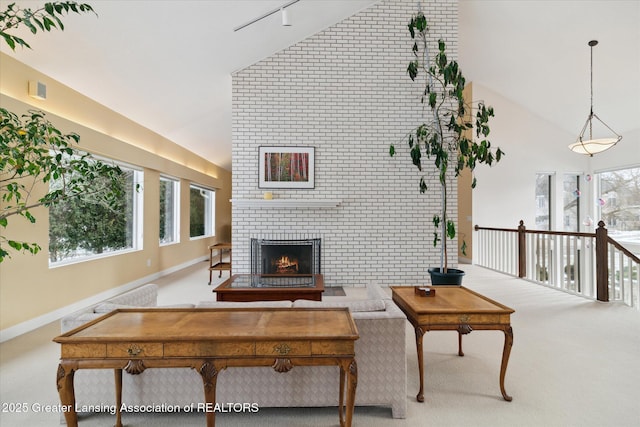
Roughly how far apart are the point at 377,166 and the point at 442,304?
3.16 metres

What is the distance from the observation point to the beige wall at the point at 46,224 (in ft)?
10.7

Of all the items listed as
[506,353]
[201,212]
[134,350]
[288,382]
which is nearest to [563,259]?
[506,353]

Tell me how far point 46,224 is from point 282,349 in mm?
3559

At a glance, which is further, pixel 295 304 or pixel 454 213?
pixel 454 213

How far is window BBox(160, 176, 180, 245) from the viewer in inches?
265

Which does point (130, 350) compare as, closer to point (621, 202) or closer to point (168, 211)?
point (168, 211)

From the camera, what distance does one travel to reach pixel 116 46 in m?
3.69

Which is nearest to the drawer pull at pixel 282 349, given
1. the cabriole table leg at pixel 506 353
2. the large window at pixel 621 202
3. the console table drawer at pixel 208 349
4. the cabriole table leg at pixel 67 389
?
the console table drawer at pixel 208 349

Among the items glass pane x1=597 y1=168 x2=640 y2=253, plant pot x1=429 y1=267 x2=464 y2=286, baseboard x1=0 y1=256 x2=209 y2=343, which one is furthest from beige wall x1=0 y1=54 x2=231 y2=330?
glass pane x1=597 y1=168 x2=640 y2=253

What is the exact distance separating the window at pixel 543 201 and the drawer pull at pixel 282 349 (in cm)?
794

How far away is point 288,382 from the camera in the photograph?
1.94 metres

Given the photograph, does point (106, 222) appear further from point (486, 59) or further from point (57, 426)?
point (486, 59)

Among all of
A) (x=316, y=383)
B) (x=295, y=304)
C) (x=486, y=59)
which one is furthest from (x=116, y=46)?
(x=486, y=59)

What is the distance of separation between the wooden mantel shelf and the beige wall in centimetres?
185
